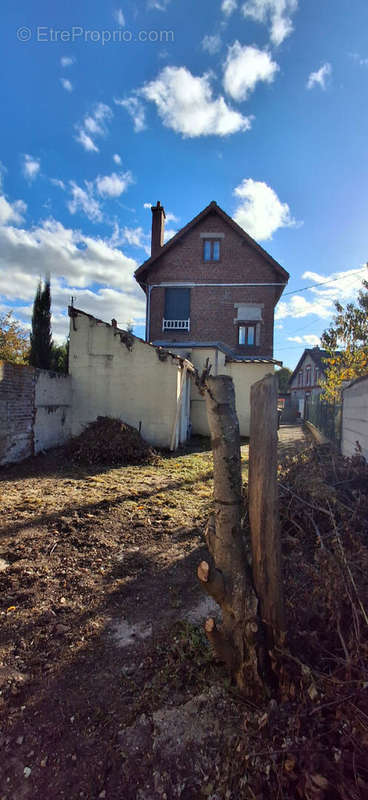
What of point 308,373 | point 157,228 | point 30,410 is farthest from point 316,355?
point 30,410

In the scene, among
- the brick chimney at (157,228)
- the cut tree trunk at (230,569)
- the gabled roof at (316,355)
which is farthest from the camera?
the gabled roof at (316,355)

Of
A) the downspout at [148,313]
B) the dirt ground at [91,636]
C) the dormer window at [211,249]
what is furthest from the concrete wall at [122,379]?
the dormer window at [211,249]

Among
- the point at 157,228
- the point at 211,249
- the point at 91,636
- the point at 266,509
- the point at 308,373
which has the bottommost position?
the point at 91,636

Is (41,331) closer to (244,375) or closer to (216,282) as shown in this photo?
(216,282)

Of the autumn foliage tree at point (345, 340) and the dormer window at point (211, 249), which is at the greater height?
the dormer window at point (211, 249)

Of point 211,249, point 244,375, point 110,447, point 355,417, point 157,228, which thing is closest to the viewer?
point 355,417

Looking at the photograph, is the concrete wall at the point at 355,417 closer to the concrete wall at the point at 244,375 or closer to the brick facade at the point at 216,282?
the concrete wall at the point at 244,375

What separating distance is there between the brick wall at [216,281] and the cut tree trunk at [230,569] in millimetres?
14790

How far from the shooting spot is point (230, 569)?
1856 mm

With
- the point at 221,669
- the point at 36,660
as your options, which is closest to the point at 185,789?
the point at 221,669

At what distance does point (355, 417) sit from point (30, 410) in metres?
6.64

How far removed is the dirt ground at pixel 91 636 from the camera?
1610 millimetres

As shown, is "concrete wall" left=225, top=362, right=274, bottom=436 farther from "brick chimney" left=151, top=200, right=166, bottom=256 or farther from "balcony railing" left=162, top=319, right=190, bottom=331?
"brick chimney" left=151, top=200, right=166, bottom=256

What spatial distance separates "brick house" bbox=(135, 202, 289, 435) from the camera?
1631cm
